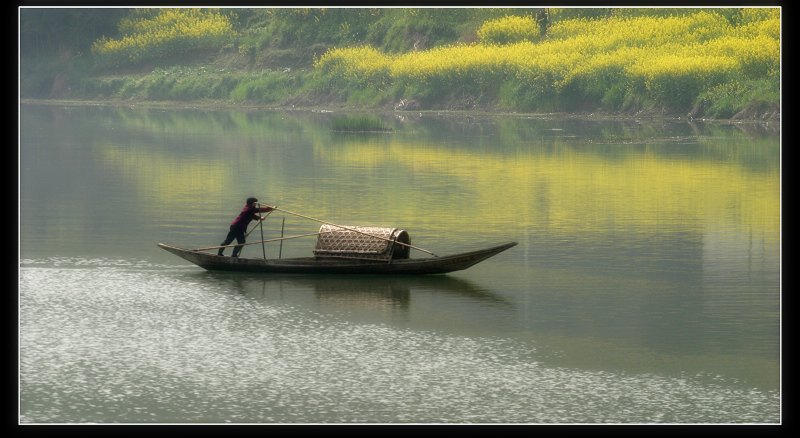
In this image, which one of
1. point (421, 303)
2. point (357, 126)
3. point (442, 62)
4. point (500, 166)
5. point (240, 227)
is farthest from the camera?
point (442, 62)

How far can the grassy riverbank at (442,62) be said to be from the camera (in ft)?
203

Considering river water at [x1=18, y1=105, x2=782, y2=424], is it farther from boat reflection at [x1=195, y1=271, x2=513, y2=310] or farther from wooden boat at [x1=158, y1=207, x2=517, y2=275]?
wooden boat at [x1=158, y1=207, x2=517, y2=275]

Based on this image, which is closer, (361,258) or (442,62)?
(361,258)

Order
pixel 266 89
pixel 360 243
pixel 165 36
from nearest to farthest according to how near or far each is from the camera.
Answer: pixel 360 243 < pixel 266 89 < pixel 165 36

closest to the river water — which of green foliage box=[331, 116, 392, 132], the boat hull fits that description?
the boat hull

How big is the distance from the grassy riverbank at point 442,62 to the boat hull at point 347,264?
3895 cm

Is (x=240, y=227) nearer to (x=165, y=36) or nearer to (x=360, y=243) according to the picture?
(x=360, y=243)

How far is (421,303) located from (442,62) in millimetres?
52202

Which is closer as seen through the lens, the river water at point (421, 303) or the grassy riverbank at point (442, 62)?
the river water at point (421, 303)

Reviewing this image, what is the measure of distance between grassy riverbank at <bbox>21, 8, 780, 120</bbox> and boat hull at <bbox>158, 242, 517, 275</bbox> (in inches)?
1533

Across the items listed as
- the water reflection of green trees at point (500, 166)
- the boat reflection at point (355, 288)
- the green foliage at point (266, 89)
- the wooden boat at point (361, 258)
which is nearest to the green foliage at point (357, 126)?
the water reflection of green trees at point (500, 166)

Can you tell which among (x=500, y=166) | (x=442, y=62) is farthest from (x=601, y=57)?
(x=500, y=166)

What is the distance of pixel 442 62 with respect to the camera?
71438 millimetres

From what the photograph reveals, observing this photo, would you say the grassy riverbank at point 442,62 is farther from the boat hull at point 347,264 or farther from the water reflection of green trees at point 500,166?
the boat hull at point 347,264
